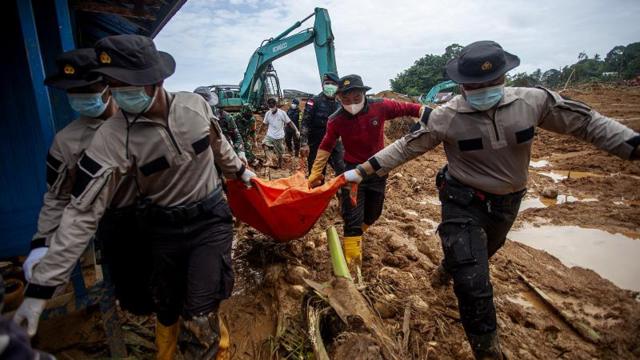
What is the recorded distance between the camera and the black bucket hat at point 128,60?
1.59 metres

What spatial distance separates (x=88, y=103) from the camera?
196 centimetres

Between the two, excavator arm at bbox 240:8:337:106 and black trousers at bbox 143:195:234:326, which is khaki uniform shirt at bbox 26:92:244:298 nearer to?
black trousers at bbox 143:195:234:326

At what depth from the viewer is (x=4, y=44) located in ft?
8.79

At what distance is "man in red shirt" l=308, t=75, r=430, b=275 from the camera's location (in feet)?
10.7

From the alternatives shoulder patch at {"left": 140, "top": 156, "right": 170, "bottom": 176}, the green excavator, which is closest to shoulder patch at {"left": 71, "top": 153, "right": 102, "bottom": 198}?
shoulder patch at {"left": 140, "top": 156, "right": 170, "bottom": 176}

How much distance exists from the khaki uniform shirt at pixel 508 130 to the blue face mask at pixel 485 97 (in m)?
0.04

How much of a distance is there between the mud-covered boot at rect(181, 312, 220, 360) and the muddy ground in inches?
19.2

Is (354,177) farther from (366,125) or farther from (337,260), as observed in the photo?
(366,125)

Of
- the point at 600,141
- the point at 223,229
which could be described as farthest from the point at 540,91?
the point at 223,229

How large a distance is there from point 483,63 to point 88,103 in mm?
2331

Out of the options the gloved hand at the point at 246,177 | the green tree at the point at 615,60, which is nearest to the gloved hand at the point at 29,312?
the gloved hand at the point at 246,177

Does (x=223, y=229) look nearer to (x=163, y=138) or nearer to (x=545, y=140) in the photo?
(x=163, y=138)

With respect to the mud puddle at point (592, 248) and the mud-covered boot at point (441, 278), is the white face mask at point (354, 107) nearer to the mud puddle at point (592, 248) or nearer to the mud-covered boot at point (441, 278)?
the mud-covered boot at point (441, 278)

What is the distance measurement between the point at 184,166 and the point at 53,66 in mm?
1785
